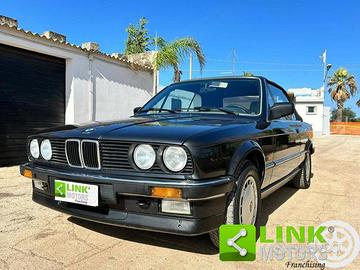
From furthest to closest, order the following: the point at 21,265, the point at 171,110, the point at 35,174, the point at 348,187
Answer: the point at 348,187
the point at 171,110
the point at 35,174
the point at 21,265

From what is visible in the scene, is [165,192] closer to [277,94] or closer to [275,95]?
[275,95]

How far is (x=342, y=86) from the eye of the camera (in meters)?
37.2

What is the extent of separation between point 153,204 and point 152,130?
574 mm

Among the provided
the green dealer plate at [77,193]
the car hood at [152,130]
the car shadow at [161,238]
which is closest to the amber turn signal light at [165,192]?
the car hood at [152,130]

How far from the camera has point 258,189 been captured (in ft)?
10.4

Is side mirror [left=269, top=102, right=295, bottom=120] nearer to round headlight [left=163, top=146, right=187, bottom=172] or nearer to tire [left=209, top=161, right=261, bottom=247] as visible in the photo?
tire [left=209, top=161, right=261, bottom=247]

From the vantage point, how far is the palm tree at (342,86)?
3675 cm

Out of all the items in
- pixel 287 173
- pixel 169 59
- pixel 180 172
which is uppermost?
pixel 169 59

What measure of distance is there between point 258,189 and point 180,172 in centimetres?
111

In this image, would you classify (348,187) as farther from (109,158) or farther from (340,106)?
(340,106)

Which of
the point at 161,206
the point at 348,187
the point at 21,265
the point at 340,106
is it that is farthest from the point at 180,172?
the point at 340,106

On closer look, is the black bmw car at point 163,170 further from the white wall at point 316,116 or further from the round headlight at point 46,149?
the white wall at point 316,116

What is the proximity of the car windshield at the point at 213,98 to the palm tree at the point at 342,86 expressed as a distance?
1464 inches

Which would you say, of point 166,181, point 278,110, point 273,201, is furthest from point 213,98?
point 273,201
